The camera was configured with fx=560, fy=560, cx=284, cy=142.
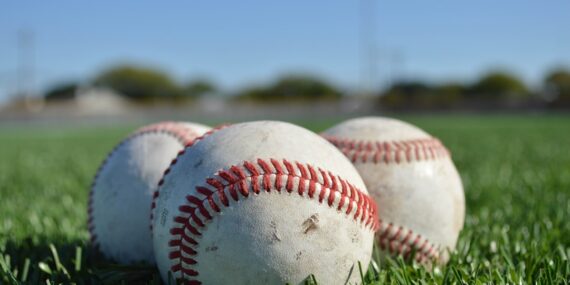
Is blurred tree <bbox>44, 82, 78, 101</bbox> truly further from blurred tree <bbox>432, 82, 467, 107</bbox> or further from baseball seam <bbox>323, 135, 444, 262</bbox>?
baseball seam <bbox>323, 135, 444, 262</bbox>

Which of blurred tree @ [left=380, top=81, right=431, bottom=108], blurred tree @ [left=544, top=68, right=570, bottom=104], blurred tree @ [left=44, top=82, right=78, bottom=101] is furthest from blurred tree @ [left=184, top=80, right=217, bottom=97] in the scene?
blurred tree @ [left=544, top=68, right=570, bottom=104]

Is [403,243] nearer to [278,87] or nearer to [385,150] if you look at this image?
[385,150]

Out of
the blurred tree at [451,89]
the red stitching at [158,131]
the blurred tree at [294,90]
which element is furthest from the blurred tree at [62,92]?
the red stitching at [158,131]

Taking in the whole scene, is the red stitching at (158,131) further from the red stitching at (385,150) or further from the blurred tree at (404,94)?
the blurred tree at (404,94)

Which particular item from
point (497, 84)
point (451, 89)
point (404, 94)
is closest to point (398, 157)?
point (404, 94)

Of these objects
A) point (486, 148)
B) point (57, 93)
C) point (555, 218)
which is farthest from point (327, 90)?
point (555, 218)

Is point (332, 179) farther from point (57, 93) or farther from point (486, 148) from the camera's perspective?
point (57, 93)
